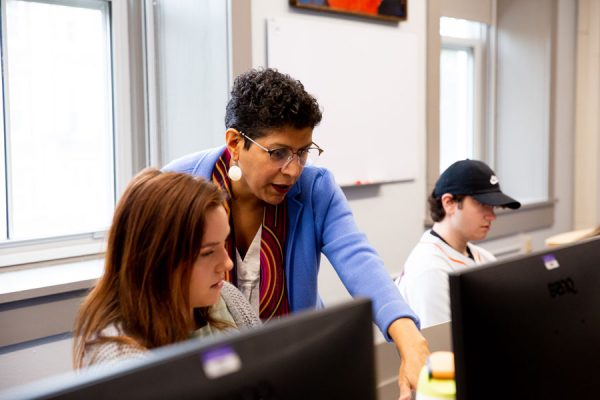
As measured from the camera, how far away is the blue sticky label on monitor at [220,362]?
501 mm

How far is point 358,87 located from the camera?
2.73m

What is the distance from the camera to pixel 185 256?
1043 mm

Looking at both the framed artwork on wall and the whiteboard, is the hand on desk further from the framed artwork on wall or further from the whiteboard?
the framed artwork on wall

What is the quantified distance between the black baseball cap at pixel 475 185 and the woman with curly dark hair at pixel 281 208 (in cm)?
62

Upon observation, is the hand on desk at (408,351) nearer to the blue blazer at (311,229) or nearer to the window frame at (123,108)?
the blue blazer at (311,229)

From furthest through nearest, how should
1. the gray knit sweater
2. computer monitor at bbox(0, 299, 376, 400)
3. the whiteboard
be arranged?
the whiteboard → the gray knit sweater → computer monitor at bbox(0, 299, 376, 400)

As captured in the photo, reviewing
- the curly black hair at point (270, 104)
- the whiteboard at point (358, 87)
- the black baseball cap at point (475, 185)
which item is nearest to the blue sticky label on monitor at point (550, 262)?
the curly black hair at point (270, 104)

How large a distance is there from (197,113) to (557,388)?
5.84ft

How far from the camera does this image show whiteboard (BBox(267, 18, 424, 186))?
8.16 ft

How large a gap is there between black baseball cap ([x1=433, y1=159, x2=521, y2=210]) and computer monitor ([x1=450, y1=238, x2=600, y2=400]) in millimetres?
1183

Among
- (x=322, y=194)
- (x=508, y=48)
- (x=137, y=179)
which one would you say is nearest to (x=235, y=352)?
(x=137, y=179)

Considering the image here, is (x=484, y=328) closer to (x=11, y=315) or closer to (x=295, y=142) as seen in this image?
(x=295, y=142)

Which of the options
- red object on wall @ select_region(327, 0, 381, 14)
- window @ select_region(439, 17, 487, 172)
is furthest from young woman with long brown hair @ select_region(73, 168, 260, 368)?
window @ select_region(439, 17, 487, 172)

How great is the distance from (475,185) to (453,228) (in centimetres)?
15
